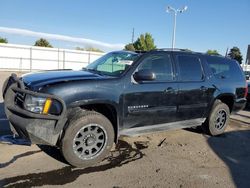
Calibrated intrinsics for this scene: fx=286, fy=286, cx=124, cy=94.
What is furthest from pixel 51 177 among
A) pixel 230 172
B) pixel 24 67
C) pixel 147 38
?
pixel 147 38

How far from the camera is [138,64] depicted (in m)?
4.89

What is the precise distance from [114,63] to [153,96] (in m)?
0.98

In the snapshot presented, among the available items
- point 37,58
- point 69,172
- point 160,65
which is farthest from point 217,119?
point 37,58

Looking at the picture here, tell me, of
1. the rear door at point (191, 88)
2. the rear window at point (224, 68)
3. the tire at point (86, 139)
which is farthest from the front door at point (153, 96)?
the rear window at point (224, 68)

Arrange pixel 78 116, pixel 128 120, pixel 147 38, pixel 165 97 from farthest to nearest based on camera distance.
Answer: pixel 147 38 < pixel 165 97 < pixel 128 120 < pixel 78 116

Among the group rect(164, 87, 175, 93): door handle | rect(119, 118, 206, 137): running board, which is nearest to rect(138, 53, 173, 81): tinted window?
rect(164, 87, 175, 93): door handle

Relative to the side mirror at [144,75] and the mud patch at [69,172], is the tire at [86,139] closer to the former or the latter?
the mud patch at [69,172]

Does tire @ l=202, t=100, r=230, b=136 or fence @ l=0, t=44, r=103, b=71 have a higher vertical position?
fence @ l=0, t=44, r=103, b=71

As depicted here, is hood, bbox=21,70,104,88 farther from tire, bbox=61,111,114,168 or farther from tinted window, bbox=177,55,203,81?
tinted window, bbox=177,55,203,81

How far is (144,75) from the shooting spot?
15.4 ft

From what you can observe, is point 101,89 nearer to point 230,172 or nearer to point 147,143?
point 147,143

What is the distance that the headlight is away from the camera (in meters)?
3.98

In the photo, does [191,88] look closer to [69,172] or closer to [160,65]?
[160,65]

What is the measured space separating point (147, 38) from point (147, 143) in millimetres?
54208
